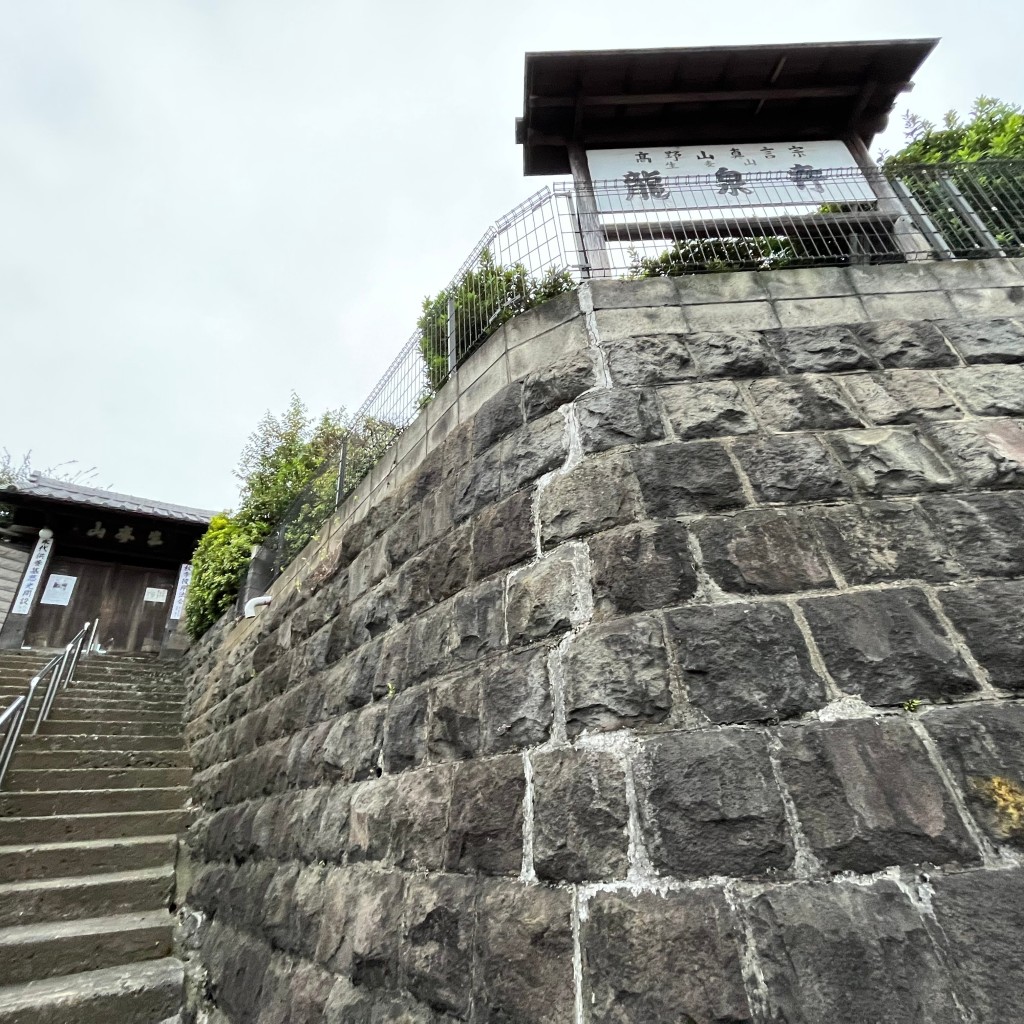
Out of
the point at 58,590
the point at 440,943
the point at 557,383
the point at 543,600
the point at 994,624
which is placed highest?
the point at 58,590

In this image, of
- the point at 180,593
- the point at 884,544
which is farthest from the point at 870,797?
the point at 180,593

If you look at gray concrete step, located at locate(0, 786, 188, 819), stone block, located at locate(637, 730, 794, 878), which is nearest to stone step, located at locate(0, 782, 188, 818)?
gray concrete step, located at locate(0, 786, 188, 819)

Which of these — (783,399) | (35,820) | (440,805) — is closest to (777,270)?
(783,399)

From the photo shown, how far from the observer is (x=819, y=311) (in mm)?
2537

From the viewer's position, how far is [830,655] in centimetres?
158

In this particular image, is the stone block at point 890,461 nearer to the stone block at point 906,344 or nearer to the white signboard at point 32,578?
the stone block at point 906,344

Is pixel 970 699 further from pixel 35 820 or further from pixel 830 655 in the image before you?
pixel 35 820

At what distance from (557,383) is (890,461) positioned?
129 centimetres

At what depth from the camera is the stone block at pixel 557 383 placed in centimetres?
232

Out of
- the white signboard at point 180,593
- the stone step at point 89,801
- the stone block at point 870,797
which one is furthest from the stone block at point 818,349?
the white signboard at point 180,593

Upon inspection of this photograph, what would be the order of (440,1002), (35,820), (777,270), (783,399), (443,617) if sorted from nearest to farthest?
(440,1002)
(783,399)
(443,617)
(777,270)
(35,820)

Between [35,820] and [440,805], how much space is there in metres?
4.11

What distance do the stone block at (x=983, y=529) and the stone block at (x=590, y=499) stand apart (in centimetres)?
100

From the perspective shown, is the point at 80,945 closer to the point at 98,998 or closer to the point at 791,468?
the point at 98,998
